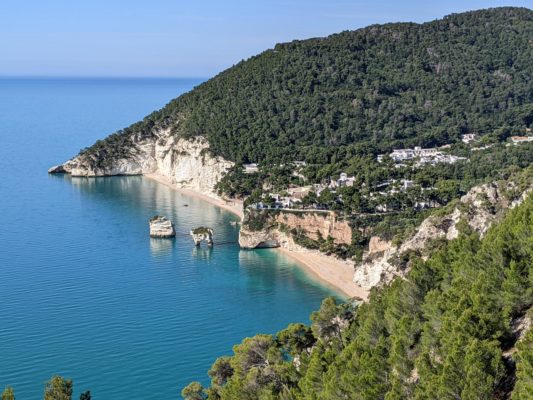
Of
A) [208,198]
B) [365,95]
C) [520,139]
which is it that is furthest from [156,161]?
[520,139]

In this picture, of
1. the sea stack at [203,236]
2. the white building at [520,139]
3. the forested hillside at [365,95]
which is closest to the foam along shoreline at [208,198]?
the forested hillside at [365,95]

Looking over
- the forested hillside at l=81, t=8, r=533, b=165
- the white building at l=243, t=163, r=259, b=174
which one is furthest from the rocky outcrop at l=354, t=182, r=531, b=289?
the white building at l=243, t=163, r=259, b=174

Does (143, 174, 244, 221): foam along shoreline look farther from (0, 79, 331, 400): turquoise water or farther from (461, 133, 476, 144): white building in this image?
(461, 133, 476, 144): white building

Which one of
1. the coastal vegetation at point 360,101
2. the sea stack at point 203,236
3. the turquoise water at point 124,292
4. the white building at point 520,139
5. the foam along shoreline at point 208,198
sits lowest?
the turquoise water at point 124,292

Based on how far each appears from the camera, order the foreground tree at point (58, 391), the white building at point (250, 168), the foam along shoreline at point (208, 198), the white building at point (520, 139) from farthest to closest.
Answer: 1. the white building at point (520, 139)
2. the white building at point (250, 168)
3. the foam along shoreline at point (208, 198)
4. the foreground tree at point (58, 391)

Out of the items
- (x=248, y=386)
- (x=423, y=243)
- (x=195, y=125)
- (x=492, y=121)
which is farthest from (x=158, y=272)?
(x=492, y=121)

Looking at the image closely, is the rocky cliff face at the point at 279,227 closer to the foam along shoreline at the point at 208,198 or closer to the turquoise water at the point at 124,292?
the turquoise water at the point at 124,292
